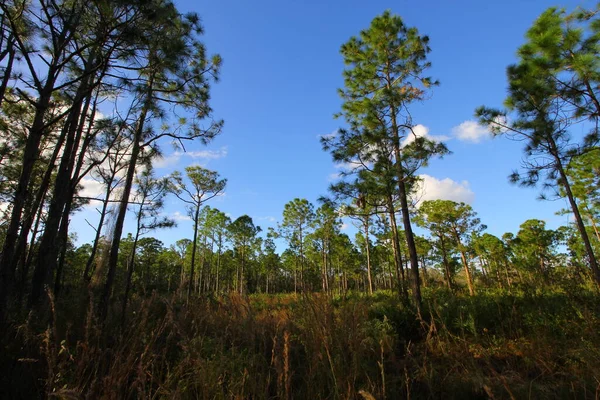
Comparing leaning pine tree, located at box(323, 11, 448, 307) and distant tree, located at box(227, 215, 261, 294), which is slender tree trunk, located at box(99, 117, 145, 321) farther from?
distant tree, located at box(227, 215, 261, 294)

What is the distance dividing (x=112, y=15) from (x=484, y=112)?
10133 mm

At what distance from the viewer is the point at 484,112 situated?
9.19 meters

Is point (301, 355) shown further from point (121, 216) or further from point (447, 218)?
point (447, 218)

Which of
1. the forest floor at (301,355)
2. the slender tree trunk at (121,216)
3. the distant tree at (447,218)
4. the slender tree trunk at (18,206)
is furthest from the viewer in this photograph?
the distant tree at (447,218)

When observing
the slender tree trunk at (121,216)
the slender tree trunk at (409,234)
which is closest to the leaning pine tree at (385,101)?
the slender tree trunk at (409,234)

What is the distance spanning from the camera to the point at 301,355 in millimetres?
3438

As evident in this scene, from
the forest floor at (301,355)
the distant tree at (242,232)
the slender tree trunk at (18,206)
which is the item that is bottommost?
the forest floor at (301,355)

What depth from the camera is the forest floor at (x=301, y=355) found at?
1786mm

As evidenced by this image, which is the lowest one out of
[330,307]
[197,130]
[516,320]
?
[516,320]

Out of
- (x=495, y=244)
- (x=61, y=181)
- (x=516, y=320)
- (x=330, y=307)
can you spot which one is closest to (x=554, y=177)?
(x=516, y=320)

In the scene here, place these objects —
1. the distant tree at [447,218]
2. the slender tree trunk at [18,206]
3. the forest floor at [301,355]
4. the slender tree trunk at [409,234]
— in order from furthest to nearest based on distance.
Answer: the distant tree at [447,218]
the slender tree trunk at [409,234]
the slender tree trunk at [18,206]
the forest floor at [301,355]

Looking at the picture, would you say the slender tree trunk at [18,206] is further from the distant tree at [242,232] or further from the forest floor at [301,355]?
the distant tree at [242,232]

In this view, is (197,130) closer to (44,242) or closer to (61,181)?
(61,181)

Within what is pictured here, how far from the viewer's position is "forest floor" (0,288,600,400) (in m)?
1.79
